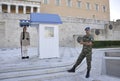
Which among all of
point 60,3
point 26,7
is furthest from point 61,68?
point 60,3

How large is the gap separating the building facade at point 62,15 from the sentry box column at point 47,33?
33.0ft

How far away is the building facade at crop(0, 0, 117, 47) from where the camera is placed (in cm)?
2067

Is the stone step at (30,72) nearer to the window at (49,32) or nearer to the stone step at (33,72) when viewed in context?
the stone step at (33,72)

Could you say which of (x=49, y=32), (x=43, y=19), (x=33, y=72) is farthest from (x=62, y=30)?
(x=33, y=72)

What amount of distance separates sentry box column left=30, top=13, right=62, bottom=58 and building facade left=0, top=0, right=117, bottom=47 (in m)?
10.1

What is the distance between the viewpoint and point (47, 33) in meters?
10.4

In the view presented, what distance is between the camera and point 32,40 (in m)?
21.5

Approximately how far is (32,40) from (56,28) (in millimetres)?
11369

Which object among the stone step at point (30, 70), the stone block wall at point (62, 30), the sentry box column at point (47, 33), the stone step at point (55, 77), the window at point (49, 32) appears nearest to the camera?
the stone step at point (55, 77)

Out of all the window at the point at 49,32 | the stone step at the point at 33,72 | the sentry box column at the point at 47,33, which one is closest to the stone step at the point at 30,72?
the stone step at the point at 33,72

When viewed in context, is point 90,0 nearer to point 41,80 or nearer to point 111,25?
point 111,25

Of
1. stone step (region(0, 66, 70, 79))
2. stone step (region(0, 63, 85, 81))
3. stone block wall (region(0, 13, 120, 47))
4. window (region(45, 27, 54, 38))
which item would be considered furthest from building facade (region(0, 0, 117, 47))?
stone step (region(0, 66, 70, 79))

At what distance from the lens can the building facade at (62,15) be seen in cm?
2067

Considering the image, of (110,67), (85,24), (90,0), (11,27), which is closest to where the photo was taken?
(110,67)
